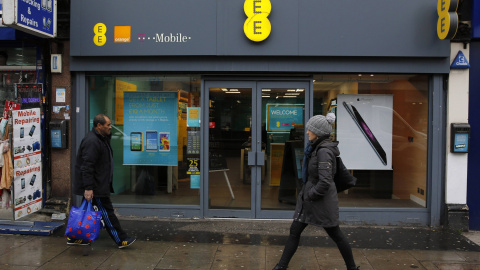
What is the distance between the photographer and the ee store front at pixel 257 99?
6.79 meters

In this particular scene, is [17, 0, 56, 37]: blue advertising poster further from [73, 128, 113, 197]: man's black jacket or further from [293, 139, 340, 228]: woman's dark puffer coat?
[293, 139, 340, 228]: woman's dark puffer coat

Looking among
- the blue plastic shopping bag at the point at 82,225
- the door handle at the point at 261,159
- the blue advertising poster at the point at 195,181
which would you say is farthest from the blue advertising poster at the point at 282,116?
the blue plastic shopping bag at the point at 82,225

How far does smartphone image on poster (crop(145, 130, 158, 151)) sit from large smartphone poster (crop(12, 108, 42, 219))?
181 centimetres

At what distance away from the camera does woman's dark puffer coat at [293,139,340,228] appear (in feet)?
14.6

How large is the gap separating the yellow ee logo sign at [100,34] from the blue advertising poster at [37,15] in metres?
0.67

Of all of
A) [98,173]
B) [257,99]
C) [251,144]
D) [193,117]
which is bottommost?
[98,173]

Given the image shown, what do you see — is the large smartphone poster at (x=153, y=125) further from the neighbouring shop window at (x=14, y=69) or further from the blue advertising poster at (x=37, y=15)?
the neighbouring shop window at (x=14, y=69)

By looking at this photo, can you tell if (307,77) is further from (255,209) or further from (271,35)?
(255,209)

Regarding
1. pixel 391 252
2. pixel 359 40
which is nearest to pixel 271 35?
pixel 359 40

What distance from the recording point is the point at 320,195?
4465 mm

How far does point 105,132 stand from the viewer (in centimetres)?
556

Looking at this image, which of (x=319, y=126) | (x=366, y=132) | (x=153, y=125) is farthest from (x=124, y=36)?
(x=366, y=132)

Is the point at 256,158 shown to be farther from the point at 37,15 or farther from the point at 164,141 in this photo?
the point at 37,15

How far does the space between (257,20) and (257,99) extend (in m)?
1.35
